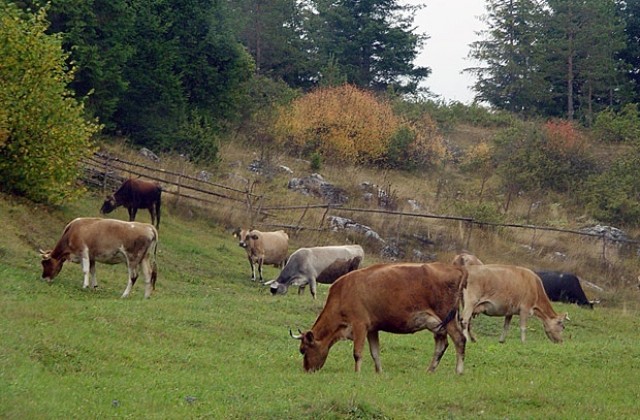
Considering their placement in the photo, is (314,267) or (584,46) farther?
(584,46)

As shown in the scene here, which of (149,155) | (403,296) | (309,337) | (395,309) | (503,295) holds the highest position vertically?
(403,296)

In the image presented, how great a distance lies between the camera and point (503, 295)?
21.1m

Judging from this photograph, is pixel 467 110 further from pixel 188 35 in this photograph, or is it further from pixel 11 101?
pixel 11 101

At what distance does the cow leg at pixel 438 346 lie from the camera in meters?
14.7

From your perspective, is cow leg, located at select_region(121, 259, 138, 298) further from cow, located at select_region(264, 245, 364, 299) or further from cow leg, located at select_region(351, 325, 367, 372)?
cow leg, located at select_region(351, 325, 367, 372)

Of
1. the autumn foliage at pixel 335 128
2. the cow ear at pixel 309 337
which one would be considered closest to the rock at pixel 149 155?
the autumn foliage at pixel 335 128

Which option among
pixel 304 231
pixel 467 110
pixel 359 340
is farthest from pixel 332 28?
pixel 359 340

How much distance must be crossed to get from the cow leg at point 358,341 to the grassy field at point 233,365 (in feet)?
0.99

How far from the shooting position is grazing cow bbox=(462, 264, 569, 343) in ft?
68.7

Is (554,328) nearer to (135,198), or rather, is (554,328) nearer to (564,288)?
(564,288)

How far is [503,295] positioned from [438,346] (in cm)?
662

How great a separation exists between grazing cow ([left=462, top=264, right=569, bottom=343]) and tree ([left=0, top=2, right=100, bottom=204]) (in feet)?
45.8

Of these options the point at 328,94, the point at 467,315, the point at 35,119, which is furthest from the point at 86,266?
the point at 328,94

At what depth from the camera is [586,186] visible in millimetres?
53188
